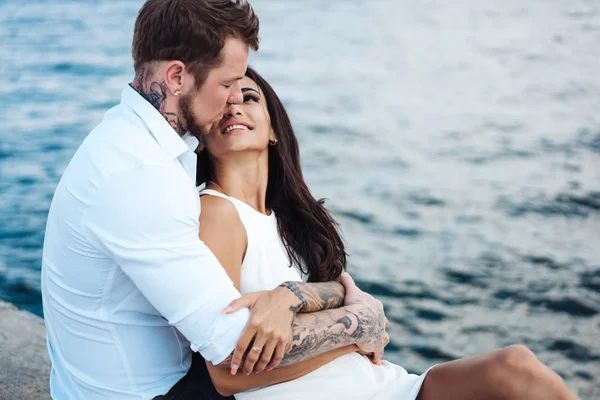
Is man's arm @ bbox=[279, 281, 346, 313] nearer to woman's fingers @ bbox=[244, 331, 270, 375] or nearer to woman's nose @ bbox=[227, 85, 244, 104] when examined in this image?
woman's fingers @ bbox=[244, 331, 270, 375]

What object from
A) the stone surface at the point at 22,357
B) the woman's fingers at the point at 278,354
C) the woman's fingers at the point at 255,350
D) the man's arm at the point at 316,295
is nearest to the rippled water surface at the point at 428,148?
the stone surface at the point at 22,357

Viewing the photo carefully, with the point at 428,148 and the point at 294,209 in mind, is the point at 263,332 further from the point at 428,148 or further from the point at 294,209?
the point at 428,148

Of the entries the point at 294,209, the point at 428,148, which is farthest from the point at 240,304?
the point at 428,148

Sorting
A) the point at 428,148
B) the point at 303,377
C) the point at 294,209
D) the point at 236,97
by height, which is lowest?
the point at 428,148

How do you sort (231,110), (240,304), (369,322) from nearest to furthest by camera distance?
1. (240,304)
2. (369,322)
3. (231,110)

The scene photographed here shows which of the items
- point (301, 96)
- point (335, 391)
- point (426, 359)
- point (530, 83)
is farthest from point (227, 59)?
point (530, 83)

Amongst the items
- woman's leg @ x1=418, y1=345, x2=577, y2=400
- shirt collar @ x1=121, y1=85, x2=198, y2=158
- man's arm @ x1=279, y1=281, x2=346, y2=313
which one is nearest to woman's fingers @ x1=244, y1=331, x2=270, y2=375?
man's arm @ x1=279, y1=281, x2=346, y2=313

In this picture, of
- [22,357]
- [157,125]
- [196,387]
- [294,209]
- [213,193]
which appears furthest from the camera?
[22,357]

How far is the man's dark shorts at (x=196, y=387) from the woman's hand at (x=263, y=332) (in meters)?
0.29

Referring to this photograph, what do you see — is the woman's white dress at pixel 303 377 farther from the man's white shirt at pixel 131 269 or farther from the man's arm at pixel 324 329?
the man's white shirt at pixel 131 269

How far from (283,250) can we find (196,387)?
0.79 m

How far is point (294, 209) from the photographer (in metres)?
3.61

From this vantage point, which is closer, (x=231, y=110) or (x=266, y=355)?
(x=266, y=355)

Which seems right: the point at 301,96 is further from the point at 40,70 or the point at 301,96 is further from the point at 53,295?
the point at 53,295
